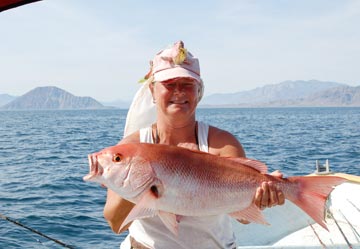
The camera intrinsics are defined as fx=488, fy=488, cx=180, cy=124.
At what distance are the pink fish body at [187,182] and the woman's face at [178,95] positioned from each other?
1.05 feet

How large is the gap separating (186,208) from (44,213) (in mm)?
9222

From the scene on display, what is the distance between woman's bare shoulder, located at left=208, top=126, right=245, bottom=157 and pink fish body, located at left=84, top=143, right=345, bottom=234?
18 cm

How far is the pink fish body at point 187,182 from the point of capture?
2.42 meters

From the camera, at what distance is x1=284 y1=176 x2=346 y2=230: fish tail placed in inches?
100

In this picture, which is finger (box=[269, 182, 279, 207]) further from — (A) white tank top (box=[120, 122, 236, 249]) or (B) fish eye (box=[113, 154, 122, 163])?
(B) fish eye (box=[113, 154, 122, 163])

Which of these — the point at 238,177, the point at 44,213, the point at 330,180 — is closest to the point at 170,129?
the point at 238,177

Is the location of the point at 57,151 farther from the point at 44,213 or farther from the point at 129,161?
the point at 129,161

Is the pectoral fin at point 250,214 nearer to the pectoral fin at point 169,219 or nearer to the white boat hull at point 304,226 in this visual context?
the pectoral fin at point 169,219

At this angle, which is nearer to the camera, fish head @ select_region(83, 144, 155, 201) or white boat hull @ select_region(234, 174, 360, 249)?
fish head @ select_region(83, 144, 155, 201)

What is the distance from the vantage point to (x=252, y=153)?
941 inches

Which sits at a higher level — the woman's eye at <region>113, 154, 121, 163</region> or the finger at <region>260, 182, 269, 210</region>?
the woman's eye at <region>113, 154, 121, 163</region>

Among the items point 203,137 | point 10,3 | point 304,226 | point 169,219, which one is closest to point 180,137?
point 203,137

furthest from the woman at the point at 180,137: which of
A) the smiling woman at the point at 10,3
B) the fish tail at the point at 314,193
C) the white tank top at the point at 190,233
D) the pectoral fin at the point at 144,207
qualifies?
the smiling woman at the point at 10,3

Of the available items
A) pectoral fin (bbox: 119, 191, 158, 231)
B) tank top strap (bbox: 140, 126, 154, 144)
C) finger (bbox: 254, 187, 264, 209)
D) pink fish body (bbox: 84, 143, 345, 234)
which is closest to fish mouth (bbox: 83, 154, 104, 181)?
pink fish body (bbox: 84, 143, 345, 234)
